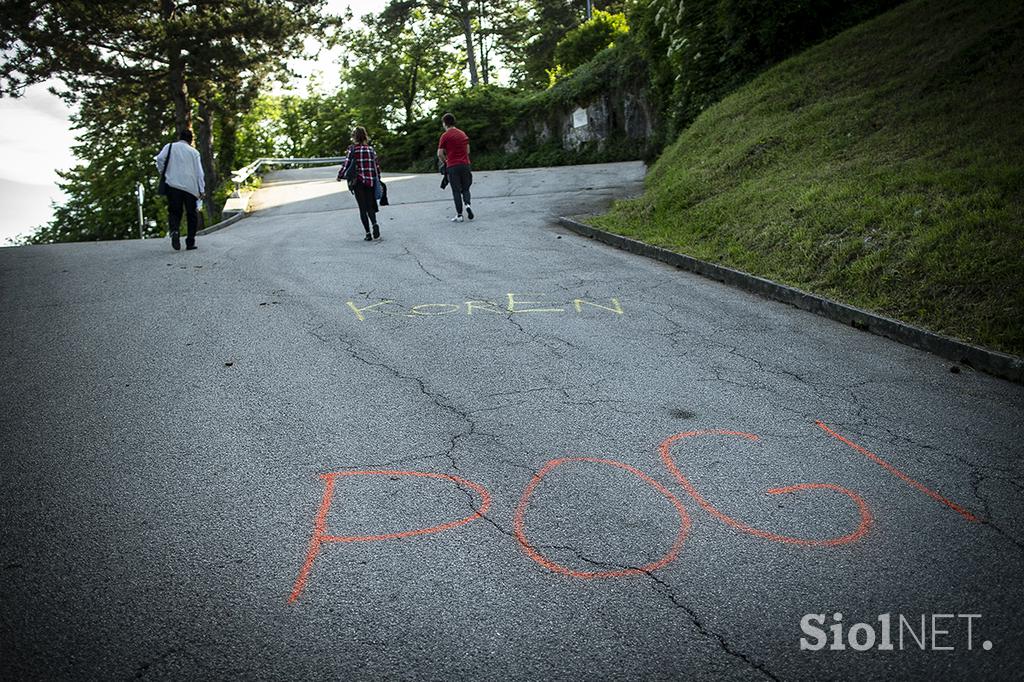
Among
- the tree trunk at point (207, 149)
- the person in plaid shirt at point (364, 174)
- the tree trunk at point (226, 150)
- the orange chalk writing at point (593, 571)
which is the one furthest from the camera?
the tree trunk at point (226, 150)

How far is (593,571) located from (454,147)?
1264cm

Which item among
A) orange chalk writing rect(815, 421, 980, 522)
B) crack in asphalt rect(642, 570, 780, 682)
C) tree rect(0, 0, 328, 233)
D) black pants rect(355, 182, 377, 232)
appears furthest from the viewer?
tree rect(0, 0, 328, 233)

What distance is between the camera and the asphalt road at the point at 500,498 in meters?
2.85

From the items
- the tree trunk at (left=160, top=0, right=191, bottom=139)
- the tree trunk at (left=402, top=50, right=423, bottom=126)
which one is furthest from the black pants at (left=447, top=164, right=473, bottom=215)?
the tree trunk at (left=402, top=50, right=423, bottom=126)

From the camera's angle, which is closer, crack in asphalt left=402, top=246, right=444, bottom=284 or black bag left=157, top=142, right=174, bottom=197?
crack in asphalt left=402, top=246, right=444, bottom=284

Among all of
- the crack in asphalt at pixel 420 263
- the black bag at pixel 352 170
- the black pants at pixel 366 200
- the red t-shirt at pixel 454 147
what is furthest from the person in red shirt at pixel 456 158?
the crack in asphalt at pixel 420 263

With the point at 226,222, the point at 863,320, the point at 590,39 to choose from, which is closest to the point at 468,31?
the point at 590,39

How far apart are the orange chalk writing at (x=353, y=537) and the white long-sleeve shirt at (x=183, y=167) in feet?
30.3

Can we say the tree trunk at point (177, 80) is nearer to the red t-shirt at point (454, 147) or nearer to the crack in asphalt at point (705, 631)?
the red t-shirt at point (454, 147)

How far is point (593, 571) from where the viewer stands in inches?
130

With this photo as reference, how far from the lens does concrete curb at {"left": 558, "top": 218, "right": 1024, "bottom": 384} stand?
19.1 ft

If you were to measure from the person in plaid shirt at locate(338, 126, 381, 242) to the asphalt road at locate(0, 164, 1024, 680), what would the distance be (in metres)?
5.63

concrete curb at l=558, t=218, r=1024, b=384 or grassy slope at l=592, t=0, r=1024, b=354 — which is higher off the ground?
grassy slope at l=592, t=0, r=1024, b=354

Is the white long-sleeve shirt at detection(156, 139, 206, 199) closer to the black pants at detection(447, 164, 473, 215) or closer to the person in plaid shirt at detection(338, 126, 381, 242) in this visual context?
the person in plaid shirt at detection(338, 126, 381, 242)
